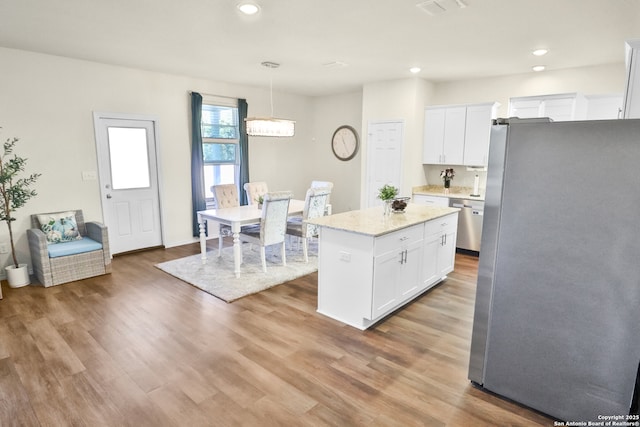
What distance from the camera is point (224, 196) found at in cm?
521

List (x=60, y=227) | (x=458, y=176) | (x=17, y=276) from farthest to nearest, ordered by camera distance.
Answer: (x=458, y=176) < (x=60, y=227) < (x=17, y=276)

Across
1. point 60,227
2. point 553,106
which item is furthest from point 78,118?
point 553,106

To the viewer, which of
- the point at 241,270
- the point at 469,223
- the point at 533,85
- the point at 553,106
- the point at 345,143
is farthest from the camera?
the point at 345,143

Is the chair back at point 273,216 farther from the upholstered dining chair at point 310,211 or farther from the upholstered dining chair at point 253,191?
the upholstered dining chair at point 253,191

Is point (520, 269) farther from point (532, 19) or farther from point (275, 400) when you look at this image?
point (532, 19)

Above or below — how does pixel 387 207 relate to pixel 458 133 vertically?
below

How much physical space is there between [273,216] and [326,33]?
6.94 ft

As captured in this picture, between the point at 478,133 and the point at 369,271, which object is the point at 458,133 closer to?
the point at 478,133

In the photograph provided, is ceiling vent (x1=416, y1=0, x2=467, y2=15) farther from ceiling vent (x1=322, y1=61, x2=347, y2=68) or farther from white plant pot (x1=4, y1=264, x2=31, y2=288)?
white plant pot (x1=4, y1=264, x2=31, y2=288)

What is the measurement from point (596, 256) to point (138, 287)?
4.23 metres

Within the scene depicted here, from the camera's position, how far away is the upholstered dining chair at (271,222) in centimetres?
421

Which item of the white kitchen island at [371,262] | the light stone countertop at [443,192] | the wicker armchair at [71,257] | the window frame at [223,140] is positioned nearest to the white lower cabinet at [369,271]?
the white kitchen island at [371,262]

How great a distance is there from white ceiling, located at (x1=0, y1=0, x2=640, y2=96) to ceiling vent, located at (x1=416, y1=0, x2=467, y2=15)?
5cm

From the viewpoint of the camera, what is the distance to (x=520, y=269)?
2.05m
